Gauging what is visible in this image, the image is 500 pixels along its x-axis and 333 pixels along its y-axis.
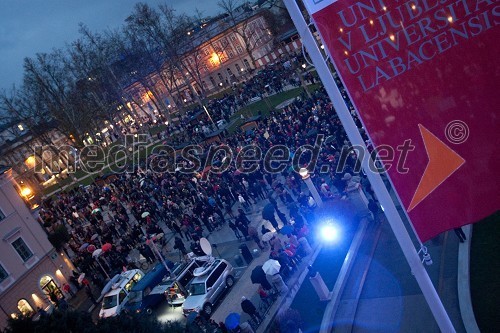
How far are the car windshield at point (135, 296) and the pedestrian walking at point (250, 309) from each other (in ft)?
23.1

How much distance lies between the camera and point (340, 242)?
1659 cm

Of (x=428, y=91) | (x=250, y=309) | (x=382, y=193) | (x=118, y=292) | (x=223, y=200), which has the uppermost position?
(x=428, y=91)

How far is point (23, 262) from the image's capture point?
23.6 metres

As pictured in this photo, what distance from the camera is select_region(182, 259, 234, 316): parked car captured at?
16766 millimetres

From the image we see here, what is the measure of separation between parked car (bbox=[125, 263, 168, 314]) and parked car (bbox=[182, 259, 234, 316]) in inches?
87.4

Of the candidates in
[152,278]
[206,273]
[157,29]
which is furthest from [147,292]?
[157,29]

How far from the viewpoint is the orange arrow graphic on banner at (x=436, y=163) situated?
5.84 metres

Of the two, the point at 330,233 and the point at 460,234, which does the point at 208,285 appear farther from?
the point at 460,234

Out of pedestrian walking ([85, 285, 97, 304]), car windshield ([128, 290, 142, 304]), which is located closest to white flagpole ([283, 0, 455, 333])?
car windshield ([128, 290, 142, 304])

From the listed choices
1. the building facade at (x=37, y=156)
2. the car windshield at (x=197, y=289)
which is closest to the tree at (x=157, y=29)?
the building facade at (x=37, y=156)

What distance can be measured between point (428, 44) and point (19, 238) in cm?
2494

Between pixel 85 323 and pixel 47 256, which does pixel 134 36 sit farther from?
pixel 85 323

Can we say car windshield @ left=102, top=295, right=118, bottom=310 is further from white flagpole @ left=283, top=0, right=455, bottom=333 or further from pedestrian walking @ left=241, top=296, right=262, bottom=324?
white flagpole @ left=283, top=0, right=455, bottom=333

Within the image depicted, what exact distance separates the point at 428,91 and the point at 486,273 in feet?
25.3
